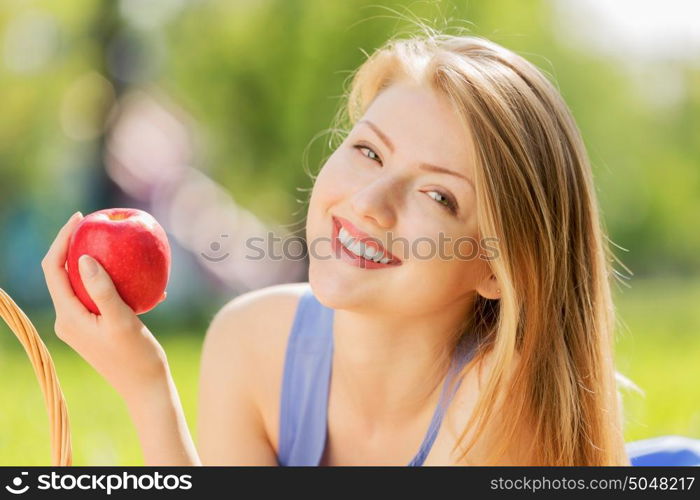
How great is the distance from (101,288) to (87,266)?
2.3 inches

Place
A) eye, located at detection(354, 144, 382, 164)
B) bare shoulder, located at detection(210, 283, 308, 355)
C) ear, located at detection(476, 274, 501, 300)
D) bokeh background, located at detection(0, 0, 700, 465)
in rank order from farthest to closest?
bokeh background, located at detection(0, 0, 700, 465), bare shoulder, located at detection(210, 283, 308, 355), ear, located at detection(476, 274, 501, 300), eye, located at detection(354, 144, 382, 164)

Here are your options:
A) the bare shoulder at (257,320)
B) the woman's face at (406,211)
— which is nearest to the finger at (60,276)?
the woman's face at (406,211)

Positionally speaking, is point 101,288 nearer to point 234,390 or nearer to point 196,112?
point 234,390

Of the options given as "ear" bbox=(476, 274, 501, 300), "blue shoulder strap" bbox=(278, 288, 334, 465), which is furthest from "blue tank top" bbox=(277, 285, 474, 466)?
"ear" bbox=(476, 274, 501, 300)

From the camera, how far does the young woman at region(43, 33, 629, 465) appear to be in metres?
2.11

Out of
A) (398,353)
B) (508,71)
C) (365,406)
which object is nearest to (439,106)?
(508,71)

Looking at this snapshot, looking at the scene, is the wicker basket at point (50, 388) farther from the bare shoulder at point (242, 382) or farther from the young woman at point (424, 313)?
the bare shoulder at point (242, 382)

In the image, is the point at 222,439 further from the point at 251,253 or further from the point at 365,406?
the point at 251,253

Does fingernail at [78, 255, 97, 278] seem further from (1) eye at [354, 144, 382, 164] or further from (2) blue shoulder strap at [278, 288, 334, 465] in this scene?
(2) blue shoulder strap at [278, 288, 334, 465]

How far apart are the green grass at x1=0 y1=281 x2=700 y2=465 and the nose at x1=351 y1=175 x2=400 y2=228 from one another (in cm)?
100

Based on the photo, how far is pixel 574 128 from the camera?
7.72 feet

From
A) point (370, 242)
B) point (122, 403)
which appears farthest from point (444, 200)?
point (122, 403)

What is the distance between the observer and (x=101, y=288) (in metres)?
1.81
